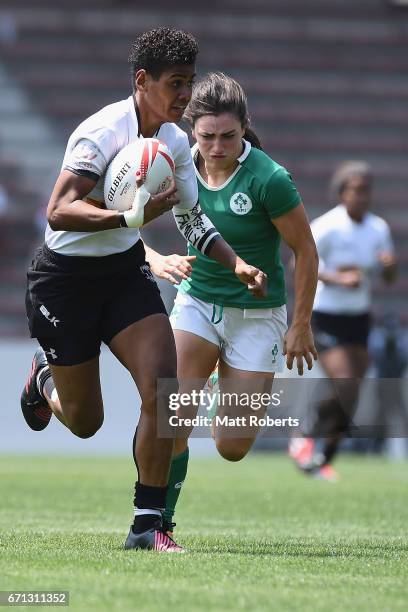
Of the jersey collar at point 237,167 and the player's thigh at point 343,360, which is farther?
the player's thigh at point 343,360

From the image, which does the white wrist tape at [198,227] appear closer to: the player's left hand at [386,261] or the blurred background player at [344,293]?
the player's left hand at [386,261]

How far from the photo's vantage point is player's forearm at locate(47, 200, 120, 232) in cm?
482

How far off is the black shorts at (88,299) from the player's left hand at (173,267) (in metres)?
0.11

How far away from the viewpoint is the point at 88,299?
529 cm

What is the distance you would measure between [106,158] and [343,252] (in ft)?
20.5

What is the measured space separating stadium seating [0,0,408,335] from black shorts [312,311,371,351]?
7.95 m

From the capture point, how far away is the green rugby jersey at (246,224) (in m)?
5.81

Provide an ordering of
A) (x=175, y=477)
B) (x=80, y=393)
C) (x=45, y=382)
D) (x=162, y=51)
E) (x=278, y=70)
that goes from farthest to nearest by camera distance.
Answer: (x=278, y=70) → (x=45, y=382) → (x=175, y=477) → (x=80, y=393) → (x=162, y=51)

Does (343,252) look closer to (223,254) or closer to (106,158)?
(223,254)

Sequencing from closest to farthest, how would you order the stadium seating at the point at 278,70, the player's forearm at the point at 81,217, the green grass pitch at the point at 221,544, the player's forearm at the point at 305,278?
the green grass pitch at the point at 221,544 < the player's forearm at the point at 81,217 < the player's forearm at the point at 305,278 < the stadium seating at the point at 278,70

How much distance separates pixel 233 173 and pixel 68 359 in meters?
1.26

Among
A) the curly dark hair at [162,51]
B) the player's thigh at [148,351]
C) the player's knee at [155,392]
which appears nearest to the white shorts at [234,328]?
the player's thigh at [148,351]

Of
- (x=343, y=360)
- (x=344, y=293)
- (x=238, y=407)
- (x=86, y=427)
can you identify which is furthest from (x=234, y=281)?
(x=344, y=293)

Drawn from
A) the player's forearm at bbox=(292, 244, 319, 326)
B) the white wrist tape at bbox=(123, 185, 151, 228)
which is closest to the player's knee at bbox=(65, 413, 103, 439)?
the player's forearm at bbox=(292, 244, 319, 326)
